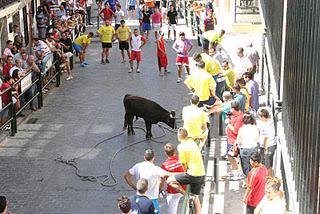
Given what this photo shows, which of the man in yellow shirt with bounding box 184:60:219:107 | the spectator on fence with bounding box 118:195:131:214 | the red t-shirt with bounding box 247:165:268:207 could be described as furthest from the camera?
the man in yellow shirt with bounding box 184:60:219:107

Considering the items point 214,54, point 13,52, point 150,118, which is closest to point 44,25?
point 13,52

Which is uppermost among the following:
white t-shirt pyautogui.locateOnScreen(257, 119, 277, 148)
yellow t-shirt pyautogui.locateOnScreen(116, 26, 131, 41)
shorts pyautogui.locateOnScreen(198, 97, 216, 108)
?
yellow t-shirt pyautogui.locateOnScreen(116, 26, 131, 41)

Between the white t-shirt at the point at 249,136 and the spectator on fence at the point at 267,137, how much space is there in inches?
4.4

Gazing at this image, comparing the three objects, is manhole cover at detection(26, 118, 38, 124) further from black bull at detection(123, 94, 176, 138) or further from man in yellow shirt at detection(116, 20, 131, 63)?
man in yellow shirt at detection(116, 20, 131, 63)

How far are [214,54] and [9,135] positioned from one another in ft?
18.5

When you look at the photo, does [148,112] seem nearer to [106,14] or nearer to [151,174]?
[151,174]

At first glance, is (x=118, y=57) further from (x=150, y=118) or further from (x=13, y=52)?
(x=150, y=118)

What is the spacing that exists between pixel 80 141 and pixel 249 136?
17.9 feet

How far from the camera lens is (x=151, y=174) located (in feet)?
36.4

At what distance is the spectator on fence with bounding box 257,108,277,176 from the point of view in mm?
12711

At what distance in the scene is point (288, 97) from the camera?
36.2 feet

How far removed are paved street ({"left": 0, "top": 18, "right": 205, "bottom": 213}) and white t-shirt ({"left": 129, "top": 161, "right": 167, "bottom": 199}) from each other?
2.01 meters

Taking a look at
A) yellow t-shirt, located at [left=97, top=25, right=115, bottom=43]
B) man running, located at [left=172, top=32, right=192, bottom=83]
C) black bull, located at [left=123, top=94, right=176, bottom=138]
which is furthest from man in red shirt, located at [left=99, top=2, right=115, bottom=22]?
black bull, located at [left=123, top=94, right=176, bottom=138]

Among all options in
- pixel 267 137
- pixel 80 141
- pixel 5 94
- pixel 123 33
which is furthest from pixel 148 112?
pixel 123 33
